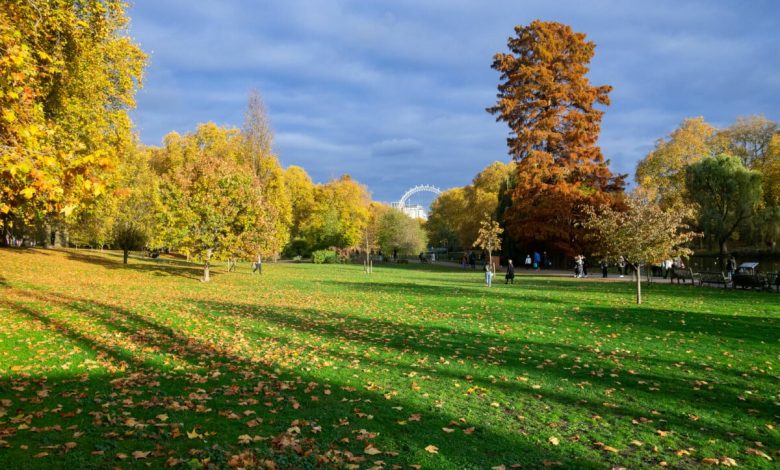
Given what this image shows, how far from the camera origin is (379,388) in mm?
6652

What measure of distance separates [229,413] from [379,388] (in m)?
2.05

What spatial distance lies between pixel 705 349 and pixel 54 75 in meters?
20.3

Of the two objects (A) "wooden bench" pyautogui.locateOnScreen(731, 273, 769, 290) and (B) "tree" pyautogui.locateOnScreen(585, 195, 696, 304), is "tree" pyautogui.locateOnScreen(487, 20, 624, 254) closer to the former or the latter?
(A) "wooden bench" pyautogui.locateOnScreen(731, 273, 769, 290)

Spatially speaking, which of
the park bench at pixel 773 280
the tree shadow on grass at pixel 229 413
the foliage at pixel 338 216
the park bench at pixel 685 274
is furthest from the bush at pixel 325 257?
the tree shadow on grass at pixel 229 413

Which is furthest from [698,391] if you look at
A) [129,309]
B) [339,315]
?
[129,309]

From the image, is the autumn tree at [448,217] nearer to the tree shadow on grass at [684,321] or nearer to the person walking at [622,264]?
the person walking at [622,264]

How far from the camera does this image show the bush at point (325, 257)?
182 ft

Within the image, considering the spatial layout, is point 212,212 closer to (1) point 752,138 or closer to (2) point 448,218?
(1) point 752,138

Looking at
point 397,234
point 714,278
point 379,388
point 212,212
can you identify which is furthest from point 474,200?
point 379,388

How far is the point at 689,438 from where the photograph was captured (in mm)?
5145

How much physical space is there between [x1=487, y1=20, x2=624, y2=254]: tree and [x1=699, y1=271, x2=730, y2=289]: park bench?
50.6 feet

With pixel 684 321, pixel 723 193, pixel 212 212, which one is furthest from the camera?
pixel 723 193

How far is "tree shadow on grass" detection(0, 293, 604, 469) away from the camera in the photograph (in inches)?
177

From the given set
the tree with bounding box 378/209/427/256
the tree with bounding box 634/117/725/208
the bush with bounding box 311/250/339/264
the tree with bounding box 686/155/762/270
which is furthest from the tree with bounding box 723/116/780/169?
the bush with bounding box 311/250/339/264
